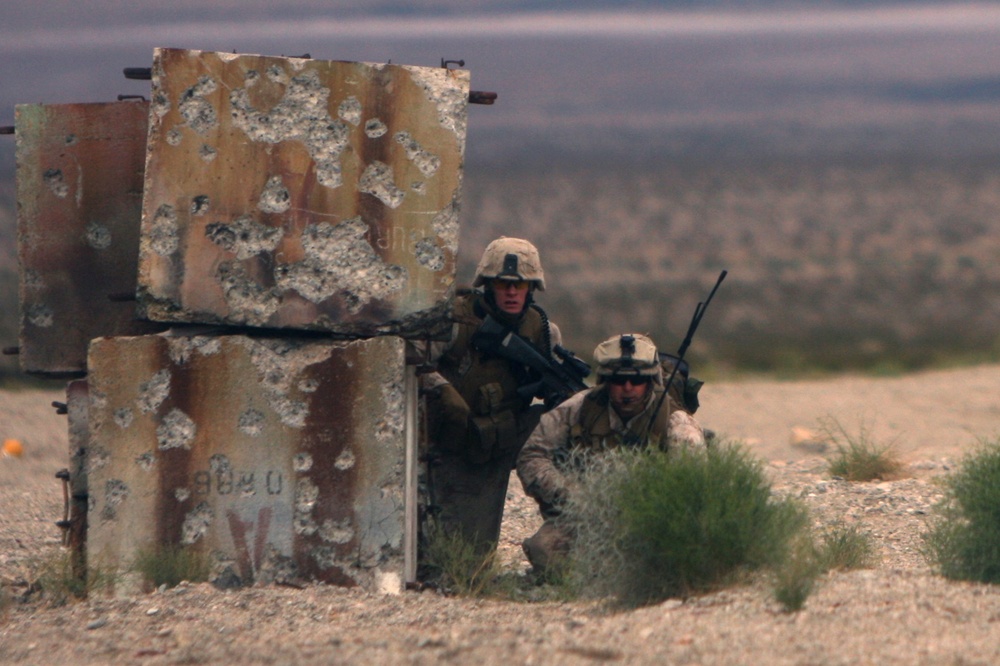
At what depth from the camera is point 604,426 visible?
653 cm

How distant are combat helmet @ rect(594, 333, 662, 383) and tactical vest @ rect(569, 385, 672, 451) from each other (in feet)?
0.64

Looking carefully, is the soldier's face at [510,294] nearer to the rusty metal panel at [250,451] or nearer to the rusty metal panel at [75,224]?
the rusty metal panel at [250,451]

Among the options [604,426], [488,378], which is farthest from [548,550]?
[488,378]

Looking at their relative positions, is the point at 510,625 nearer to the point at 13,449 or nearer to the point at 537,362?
the point at 537,362

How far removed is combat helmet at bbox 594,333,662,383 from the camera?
249 inches

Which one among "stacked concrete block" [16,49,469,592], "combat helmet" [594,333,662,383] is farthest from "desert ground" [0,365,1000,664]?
"combat helmet" [594,333,662,383]

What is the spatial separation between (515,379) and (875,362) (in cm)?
1735

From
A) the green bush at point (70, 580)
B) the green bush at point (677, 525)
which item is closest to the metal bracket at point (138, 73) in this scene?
the green bush at point (70, 580)

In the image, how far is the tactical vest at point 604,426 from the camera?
649cm

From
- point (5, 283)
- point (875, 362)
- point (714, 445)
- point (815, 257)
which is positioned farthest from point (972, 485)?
point (815, 257)

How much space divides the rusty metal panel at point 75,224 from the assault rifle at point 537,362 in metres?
1.59

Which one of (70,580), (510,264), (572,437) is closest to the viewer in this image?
(70,580)

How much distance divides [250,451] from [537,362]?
65.8 inches

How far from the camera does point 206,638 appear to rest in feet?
17.1
